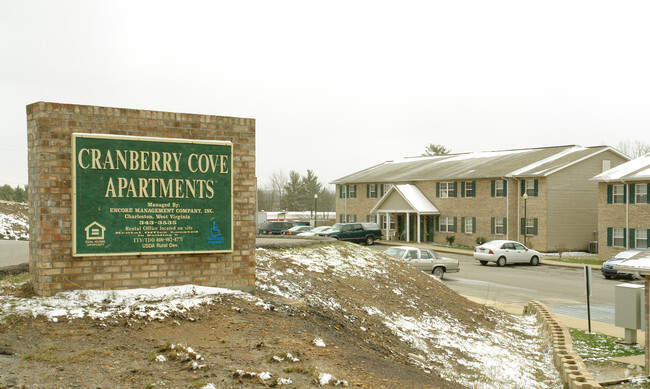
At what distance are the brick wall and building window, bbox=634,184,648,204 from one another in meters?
32.2

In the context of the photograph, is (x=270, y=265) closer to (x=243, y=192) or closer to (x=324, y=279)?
(x=324, y=279)

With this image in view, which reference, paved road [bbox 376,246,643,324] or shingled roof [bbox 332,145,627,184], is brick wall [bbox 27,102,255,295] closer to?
paved road [bbox 376,246,643,324]

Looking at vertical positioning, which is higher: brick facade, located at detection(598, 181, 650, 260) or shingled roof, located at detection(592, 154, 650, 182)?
shingled roof, located at detection(592, 154, 650, 182)

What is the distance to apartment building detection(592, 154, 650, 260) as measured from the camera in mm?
34594

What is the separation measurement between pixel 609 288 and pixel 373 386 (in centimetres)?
2141

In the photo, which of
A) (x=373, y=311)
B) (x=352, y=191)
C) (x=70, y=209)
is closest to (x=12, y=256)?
(x=70, y=209)

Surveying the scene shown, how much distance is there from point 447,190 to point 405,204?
3571 mm

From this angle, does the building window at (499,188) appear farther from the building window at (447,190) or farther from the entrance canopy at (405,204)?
the entrance canopy at (405,204)

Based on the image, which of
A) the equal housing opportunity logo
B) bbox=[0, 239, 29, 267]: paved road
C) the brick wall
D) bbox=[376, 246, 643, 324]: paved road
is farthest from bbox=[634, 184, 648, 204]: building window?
the equal housing opportunity logo

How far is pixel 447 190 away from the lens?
4803 cm

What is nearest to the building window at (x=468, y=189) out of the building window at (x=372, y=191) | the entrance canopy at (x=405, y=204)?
the entrance canopy at (x=405, y=204)

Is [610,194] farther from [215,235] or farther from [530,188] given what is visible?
[215,235]

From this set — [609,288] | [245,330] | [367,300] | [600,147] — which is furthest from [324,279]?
[600,147]

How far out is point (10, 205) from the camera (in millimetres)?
33562
